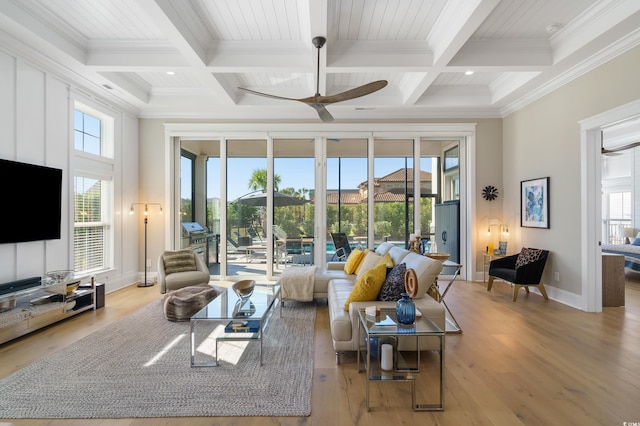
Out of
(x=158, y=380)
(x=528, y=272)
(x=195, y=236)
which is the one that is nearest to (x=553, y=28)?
(x=528, y=272)

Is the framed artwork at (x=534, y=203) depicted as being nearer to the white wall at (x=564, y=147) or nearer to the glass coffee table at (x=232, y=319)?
the white wall at (x=564, y=147)

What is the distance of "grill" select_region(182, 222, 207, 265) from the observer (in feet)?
20.2

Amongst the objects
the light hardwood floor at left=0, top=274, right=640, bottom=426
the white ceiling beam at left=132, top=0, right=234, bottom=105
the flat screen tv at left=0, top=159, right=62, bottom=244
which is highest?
the white ceiling beam at left=132, top=0, right=234, bottom=105

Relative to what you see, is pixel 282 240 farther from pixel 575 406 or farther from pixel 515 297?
pixel 575 406

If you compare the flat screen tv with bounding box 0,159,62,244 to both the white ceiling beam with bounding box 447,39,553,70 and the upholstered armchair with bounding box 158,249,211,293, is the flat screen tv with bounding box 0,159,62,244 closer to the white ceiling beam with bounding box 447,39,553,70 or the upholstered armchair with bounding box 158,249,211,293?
the upholstered armchair with bounding box 158,249,211,293

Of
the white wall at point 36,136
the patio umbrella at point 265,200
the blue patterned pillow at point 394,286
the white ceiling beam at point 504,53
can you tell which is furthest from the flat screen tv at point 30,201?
the white ceiling beam at point 504,53

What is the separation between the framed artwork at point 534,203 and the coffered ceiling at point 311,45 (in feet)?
4.74

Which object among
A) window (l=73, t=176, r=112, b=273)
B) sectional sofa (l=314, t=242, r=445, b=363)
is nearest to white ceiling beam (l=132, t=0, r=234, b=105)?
window (l=73, t=176, r=112, b=273)

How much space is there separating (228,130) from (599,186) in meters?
5.90

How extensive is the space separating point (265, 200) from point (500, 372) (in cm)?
460

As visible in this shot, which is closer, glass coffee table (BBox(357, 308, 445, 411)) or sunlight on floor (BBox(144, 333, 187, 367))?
glass coffee table (BBox(357, 308, 445, 411))

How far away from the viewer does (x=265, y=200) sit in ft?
20.0

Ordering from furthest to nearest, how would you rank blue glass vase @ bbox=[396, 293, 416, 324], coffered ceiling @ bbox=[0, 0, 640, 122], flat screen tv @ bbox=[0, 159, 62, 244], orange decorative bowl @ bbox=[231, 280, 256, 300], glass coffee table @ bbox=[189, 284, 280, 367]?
flat screen tv @ bbox=[0, 159, 62, 244], orange decorative bowl @ bbox=[231, 280, 256, 300], coffered ceiling @ bbox=[0, 0, 640, 122], glass coffee table @ bbox=[189, 284, 280, 367], blue glass vase @ bbox=[396, 293, 416, 324]

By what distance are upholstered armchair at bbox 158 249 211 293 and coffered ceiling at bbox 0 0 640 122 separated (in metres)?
2.63
